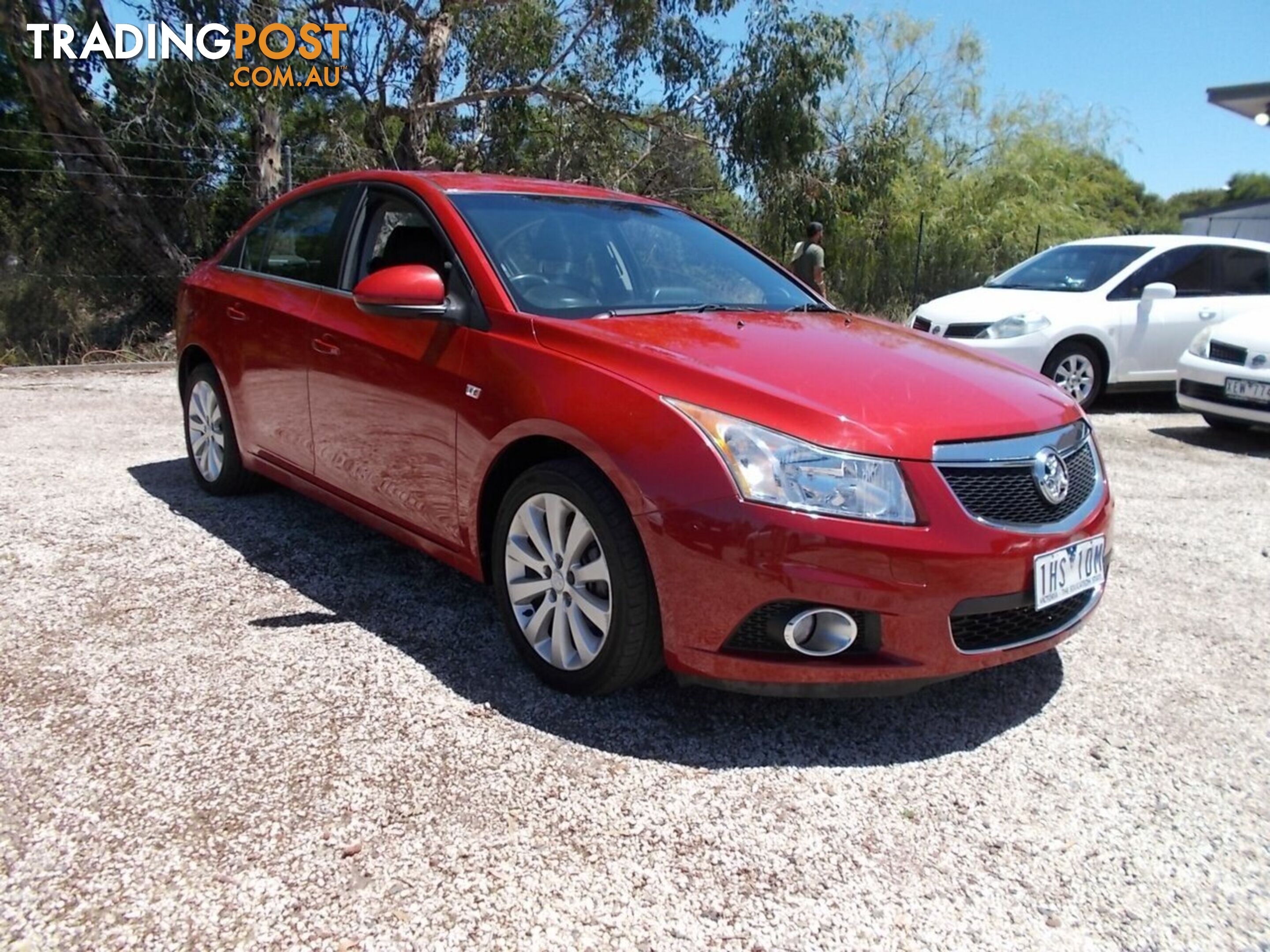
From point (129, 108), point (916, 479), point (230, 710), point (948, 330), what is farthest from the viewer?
point (129, 108)

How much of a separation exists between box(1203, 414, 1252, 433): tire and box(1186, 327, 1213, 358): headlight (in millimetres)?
492

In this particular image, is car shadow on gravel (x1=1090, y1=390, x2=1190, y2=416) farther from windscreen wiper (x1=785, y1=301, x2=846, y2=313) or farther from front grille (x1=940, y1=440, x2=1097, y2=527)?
front grille (x1=940, y1=440, x2=1097, y2=527)

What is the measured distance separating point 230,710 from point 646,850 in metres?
1.34

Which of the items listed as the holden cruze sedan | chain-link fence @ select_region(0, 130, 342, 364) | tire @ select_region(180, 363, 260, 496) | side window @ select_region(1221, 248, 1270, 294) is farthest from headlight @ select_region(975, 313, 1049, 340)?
chain-link fence @ select_region(0, 130, 342, 364)

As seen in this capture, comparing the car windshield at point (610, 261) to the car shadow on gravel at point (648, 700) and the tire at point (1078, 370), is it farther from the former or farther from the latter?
the tire at point (1078, 370)

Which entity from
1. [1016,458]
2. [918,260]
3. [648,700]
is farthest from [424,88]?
[1016,458]

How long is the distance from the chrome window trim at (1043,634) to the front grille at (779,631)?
8.4 inches

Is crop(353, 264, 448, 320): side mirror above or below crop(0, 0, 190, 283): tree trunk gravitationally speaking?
below

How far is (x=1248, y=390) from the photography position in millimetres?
7258

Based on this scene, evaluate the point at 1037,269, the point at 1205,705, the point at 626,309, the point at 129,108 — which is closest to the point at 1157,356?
the point at 1037,269

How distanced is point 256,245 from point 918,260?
14.4 metres

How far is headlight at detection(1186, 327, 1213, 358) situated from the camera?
7.74m

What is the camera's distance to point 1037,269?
9359mm

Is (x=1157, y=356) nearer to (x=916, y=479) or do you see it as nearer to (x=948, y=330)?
(x=948, y=330)
